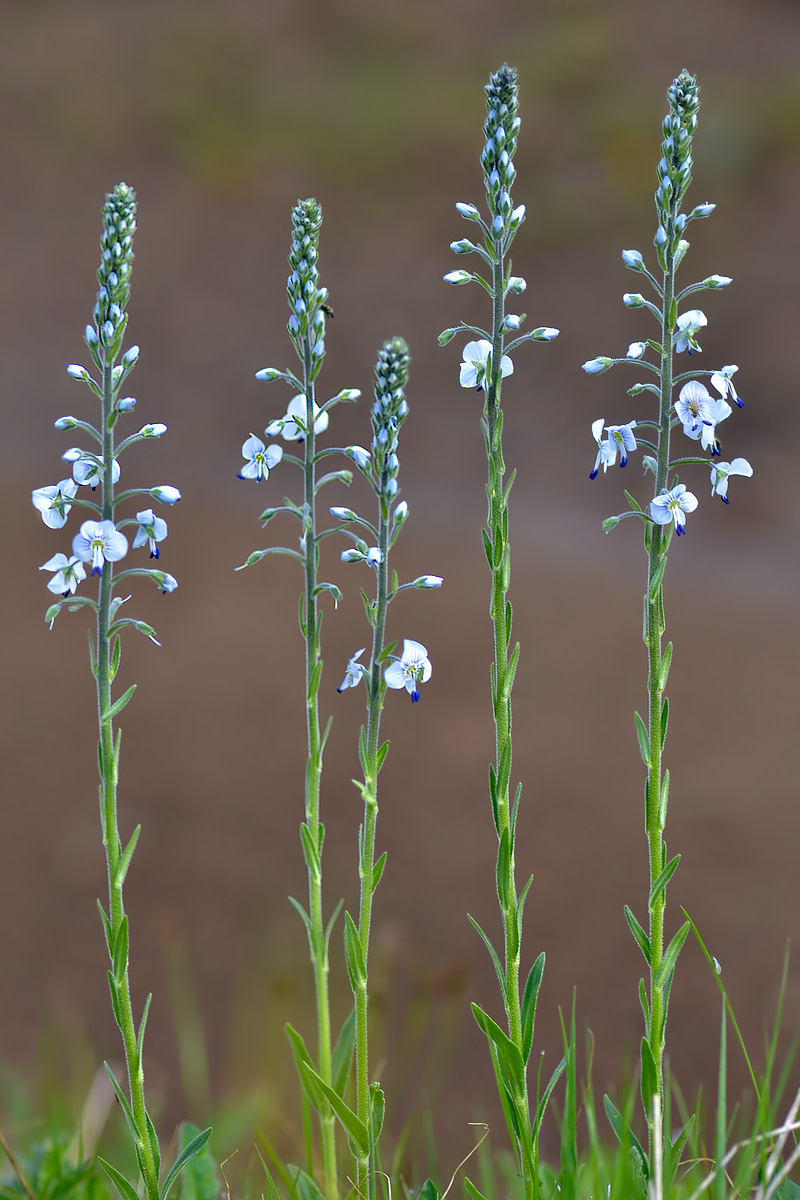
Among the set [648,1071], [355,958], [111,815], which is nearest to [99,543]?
[111,815]

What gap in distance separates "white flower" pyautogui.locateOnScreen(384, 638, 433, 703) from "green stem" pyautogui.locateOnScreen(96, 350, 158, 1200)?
831 mm

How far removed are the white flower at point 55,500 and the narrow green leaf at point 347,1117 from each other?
1.88m

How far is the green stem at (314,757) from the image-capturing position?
138 inches

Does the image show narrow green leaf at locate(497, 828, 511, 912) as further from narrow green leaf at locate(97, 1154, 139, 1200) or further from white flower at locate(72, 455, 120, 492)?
white flower at locate(72, 455, 120, 492)

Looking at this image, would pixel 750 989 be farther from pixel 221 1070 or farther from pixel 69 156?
pixel 69 156

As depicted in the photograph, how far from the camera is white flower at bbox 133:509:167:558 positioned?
10.9 ft

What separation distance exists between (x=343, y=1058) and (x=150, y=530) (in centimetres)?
193

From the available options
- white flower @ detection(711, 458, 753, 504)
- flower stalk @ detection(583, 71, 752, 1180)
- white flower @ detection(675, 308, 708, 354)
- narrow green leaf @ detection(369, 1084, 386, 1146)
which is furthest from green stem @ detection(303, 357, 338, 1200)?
white flower @ detection(711, 458, 753, 504)

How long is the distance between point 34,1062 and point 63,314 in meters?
16.3

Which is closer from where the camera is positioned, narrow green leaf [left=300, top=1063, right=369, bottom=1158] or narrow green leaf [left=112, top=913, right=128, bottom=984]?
narrow green leaf [left=112, top=913, right=128, bottom=984]

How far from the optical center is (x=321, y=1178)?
4.37 meters

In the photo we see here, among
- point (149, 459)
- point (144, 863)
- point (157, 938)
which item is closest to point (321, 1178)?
point (157, 938)

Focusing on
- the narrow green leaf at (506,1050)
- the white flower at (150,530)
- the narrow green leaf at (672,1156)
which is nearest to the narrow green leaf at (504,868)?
the narrow green leaf at (506,1050)

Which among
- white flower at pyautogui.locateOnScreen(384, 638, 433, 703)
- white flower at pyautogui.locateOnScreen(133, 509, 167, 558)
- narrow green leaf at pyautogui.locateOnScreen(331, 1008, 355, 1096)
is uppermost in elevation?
white flower at pyautogui.locateOnScreen(133, 509, 167, 558)
